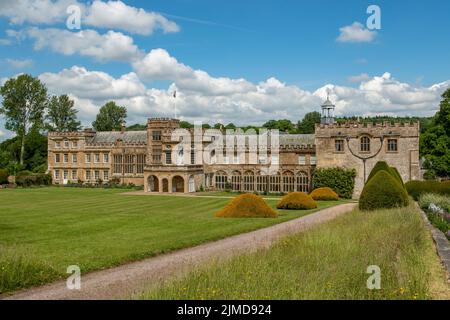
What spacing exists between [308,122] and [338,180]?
4575 cm

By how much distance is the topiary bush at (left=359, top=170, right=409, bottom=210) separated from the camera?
23.5m

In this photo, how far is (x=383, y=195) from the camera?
23.8 m

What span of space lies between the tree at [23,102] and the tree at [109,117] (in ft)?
57.8

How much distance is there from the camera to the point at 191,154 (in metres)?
49.9

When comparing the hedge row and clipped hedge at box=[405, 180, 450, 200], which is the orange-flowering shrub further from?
clipped hedge at box=[405, 180, 450, 200]

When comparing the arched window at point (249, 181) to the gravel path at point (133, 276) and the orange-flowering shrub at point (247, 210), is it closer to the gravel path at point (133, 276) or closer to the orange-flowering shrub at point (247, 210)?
the orange-flowering shrub at point (247, 210)

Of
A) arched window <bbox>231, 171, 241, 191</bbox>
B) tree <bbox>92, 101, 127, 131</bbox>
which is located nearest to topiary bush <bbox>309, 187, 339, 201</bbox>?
arched window <bbox>231, 171, 241, 191</bbox>

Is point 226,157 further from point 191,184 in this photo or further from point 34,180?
point 34,180

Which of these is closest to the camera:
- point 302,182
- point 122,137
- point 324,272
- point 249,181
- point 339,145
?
point 324,272

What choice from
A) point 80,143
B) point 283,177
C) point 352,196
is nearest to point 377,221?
point 352,196

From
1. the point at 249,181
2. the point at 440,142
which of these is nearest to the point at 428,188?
the point at 440,142
